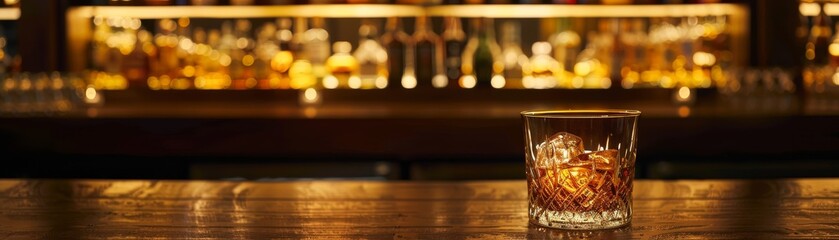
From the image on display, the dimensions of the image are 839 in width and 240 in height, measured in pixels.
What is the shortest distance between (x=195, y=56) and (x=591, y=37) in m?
1.24

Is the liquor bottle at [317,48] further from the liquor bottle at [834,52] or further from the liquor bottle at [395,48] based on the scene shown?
the liquor bottle at [834,52]

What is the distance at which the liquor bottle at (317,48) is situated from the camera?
3240 mm

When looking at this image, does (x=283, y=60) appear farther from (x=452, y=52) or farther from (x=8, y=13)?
(x=8, y=13)

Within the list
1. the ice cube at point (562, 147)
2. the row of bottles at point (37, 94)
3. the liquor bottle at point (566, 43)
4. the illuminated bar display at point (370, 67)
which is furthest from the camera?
the liquor bottle at point (566, 43)

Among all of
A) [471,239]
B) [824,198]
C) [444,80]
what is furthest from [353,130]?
[471,239]

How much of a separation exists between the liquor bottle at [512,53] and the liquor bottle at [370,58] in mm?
375

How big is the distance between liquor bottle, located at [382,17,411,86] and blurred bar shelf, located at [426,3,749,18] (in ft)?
0.49

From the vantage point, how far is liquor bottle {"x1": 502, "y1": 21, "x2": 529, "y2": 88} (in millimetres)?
3264

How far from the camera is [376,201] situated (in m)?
0.86

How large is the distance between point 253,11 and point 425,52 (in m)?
0.56

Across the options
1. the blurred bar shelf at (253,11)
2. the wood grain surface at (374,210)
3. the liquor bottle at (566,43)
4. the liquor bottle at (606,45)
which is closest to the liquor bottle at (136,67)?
the blurred bar shelf at (253,11)

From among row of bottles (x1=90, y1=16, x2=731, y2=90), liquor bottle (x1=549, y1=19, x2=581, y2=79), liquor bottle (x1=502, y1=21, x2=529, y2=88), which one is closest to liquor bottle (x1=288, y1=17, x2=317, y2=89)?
row of bottles (x1=90, y1=16, x2=731, y2=90)

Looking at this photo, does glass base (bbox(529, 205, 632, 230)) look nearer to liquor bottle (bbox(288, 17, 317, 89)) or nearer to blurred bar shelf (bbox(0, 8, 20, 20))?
liquor bottle (bbox(288, 17, 317, 89))

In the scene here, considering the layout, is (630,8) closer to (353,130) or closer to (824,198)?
(353,130)
